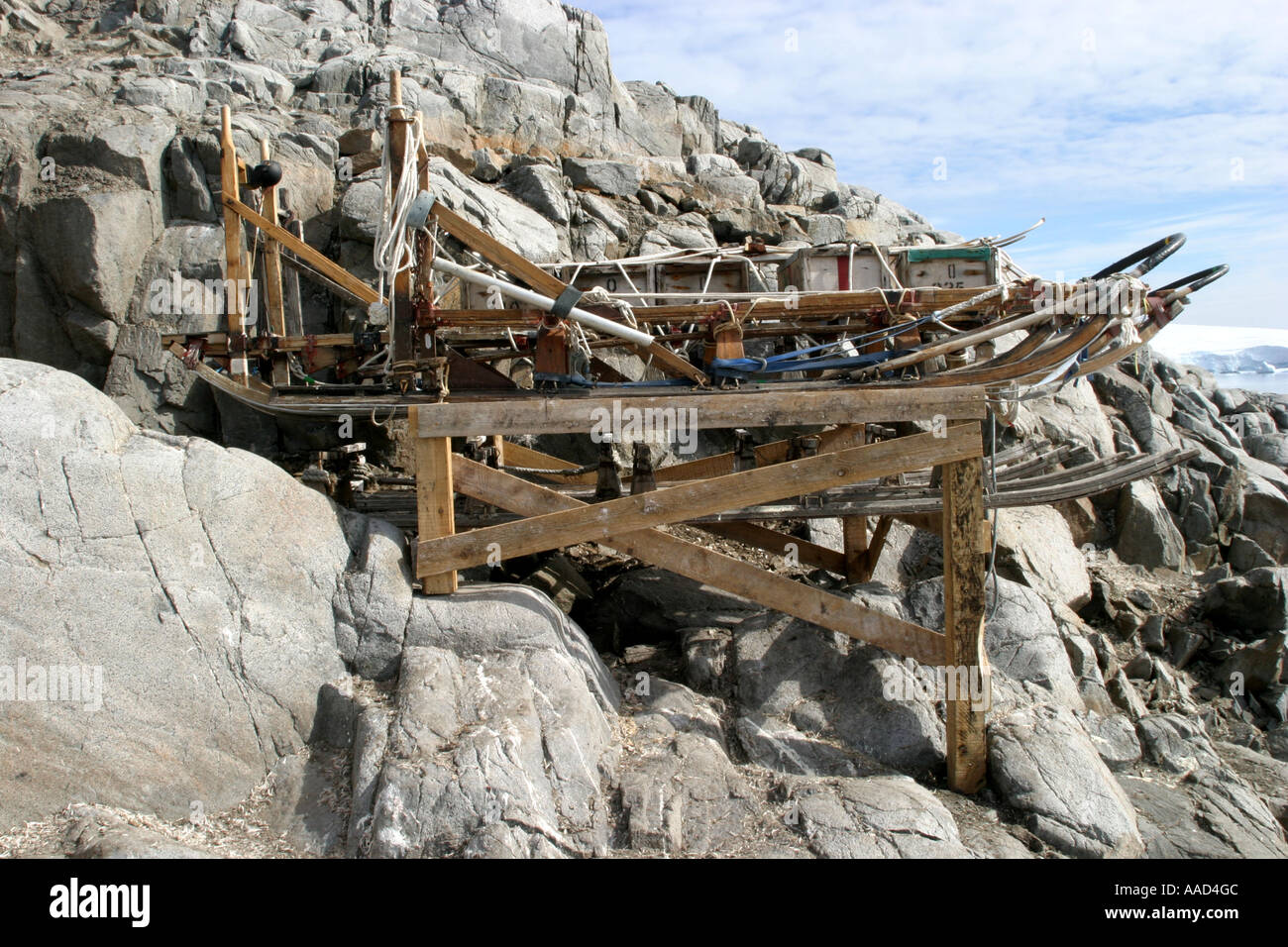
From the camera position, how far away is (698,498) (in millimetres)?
7219

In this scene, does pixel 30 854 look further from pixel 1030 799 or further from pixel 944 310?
pixel 944 310

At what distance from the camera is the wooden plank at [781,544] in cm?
1045

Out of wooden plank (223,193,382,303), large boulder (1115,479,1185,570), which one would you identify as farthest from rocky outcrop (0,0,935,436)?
large boulder (1115,479,1185,570)

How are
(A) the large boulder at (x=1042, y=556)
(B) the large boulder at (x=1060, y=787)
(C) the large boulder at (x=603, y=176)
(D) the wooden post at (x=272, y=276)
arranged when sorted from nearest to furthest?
(B) the large boulder at (x=1060, y=787) → (D) the wooden post at (x=272, y=276) → (A) the large boulder at (x=1042, y=556) → (C) the large boulder at (x=603, y=176)

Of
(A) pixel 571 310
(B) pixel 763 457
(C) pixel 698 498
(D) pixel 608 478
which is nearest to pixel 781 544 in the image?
(B) pixel 763 457

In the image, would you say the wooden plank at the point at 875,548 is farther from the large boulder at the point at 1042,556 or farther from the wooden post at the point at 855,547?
the large boulder at the point at 1042,556

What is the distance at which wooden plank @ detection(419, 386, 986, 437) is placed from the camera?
7062mm

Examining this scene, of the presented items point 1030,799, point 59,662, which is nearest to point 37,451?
point 59,662

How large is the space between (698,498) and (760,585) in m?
0.95

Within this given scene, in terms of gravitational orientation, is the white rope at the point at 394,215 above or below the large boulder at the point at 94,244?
below

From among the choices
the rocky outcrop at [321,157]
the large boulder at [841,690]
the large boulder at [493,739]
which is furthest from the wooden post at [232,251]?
the large boulder at [841,690]

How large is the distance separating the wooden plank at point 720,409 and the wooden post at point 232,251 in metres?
2.80

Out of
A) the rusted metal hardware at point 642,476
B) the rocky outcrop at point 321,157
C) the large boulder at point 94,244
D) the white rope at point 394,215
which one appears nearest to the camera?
the white rope at point 394,215

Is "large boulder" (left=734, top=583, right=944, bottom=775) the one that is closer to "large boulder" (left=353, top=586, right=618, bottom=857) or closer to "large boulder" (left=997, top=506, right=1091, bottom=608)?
"large boulder" (left=353, top=586, right=618, bottom=857)
